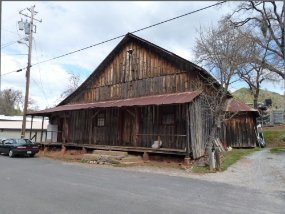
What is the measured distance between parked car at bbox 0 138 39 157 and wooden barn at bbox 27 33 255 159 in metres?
2.56

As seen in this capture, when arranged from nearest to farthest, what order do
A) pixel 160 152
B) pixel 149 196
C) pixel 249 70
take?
1. pixel 149 196
2. pixel 160 152
3. pixel 249 70

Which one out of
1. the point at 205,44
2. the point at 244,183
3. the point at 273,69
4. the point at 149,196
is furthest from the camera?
the point at 273,69

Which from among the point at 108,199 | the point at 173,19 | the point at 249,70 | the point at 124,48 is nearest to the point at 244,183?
the point at 108,199

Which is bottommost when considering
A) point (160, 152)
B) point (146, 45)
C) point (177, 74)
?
point (160, 152)

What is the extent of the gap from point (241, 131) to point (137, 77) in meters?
9.45

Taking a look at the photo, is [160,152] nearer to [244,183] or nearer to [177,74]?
[177,74]

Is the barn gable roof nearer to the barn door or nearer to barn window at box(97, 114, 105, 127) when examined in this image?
barn window at box(97, 114, 105, 127)

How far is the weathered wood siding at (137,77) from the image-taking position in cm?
2127

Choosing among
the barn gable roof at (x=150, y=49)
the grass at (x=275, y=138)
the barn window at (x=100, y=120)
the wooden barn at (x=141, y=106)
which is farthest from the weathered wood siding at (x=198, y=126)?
the grass at (x=275, y=138)

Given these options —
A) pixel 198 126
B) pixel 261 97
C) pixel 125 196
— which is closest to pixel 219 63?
pixel 198 126

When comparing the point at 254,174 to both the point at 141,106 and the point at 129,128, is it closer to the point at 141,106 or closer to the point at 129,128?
the point at 141,106

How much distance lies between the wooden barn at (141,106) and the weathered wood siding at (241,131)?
16 centimetres

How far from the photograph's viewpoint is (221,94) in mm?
21109

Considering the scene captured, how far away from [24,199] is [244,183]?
8121mm
